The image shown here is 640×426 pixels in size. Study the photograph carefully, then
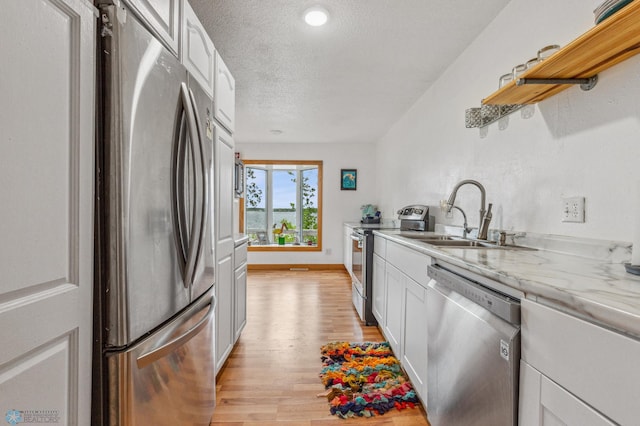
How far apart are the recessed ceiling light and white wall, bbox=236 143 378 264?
151 inches

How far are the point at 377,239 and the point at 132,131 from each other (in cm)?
231

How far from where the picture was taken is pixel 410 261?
1857 mm

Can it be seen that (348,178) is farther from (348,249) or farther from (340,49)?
(340,49)

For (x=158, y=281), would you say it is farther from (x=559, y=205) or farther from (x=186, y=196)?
(x=559, y=205)

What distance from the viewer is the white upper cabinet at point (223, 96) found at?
1915 mm

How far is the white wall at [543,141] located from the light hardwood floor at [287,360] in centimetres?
128

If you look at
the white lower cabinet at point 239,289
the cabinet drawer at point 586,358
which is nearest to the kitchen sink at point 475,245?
the cabinet drawer at point 586,358

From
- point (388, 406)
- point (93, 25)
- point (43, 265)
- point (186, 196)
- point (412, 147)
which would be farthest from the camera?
point (412, 147)

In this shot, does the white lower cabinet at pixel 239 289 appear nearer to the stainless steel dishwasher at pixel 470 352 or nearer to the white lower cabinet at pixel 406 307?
the white lower cabinet at pixel 406 307

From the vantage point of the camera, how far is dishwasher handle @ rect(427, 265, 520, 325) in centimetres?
87

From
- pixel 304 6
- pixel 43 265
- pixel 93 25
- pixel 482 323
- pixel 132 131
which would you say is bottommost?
pixel 482 323

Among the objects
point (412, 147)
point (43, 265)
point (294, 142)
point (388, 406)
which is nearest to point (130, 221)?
point (43, 265)

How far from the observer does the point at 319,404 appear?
69.5 inches

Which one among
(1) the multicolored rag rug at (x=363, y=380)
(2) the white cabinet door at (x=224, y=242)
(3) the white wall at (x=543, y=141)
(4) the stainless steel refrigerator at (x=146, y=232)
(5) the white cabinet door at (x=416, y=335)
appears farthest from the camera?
(2) the white cabinet door at (x=224, y=242)
